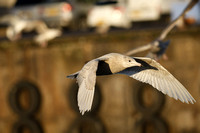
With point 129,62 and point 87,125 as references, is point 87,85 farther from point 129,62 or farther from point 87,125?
point 87,125

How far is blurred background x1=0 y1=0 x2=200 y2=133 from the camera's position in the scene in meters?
14.3

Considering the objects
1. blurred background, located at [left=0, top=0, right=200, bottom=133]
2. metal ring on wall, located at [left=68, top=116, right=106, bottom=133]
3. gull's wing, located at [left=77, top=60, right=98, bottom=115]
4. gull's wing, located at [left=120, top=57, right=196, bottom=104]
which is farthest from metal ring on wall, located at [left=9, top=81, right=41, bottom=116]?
gull's wing, located at [left=77, top=60, right=98, bottom=115]

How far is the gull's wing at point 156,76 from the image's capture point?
28.7 ft

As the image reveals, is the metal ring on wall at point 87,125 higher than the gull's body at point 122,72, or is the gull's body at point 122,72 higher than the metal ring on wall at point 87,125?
the gull's body at point 122,72

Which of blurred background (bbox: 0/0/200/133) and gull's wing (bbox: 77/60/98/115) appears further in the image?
blurred background (bbox: 0/0/200/133)

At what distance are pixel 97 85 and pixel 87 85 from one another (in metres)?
7.41

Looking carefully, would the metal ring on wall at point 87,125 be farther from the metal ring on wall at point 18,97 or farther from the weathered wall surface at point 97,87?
the metal ring on wall at point 18,97

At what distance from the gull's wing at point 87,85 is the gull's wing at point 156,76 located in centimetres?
127

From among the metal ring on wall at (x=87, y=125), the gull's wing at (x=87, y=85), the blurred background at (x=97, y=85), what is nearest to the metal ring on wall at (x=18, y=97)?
the blurred background at (x=97, y=85)

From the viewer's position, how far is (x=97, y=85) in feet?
48.7

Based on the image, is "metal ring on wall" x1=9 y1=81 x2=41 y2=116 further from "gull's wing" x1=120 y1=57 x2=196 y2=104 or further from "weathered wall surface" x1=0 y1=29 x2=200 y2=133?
"gull's wing" x1=120 y1=57 x2=196 y2=104

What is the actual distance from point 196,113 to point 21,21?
682 cm

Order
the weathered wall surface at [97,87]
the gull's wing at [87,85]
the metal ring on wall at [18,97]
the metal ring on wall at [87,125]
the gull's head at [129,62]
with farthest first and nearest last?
the metal ring on wall at [18,97] < the metal ring on wall at [87,125] < the weathered wall surface at [97,87] < the gull's head at [129,62] < the gull's wing at [87,85]

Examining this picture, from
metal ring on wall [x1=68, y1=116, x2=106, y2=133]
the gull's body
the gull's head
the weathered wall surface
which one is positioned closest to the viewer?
the gull's body
